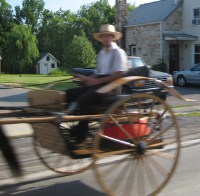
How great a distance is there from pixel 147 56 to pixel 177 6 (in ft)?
14.5

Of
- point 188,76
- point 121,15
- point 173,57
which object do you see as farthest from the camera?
point 121,15

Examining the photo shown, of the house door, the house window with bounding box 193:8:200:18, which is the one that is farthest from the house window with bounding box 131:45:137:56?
the house window with bounding box 193:8:200:18

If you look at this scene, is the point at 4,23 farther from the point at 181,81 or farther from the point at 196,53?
the point at 181,81

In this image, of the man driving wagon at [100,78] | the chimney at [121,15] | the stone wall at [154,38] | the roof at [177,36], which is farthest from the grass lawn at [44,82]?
the roof at [177,36]

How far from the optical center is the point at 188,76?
24.3 m

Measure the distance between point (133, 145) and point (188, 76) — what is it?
19.8 m

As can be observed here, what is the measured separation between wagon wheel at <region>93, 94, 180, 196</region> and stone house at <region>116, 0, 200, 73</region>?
25527 mm

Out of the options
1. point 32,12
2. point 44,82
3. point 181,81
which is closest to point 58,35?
point 32,12

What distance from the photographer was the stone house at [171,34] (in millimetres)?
30906

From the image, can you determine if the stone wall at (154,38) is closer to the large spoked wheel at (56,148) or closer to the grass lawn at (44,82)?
the grass lawn at (44,82)

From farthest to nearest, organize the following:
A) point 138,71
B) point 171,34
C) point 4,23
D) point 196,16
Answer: point 4,23 → point 196,16 → point 171,34 → point 138,71

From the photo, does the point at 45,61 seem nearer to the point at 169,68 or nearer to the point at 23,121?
the point at 169,68

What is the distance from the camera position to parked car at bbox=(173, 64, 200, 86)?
78.3 ft

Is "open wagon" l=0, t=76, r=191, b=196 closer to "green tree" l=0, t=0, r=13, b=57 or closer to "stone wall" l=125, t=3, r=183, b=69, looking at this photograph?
"stone wall" l=125, t=3, r=183, b=69
